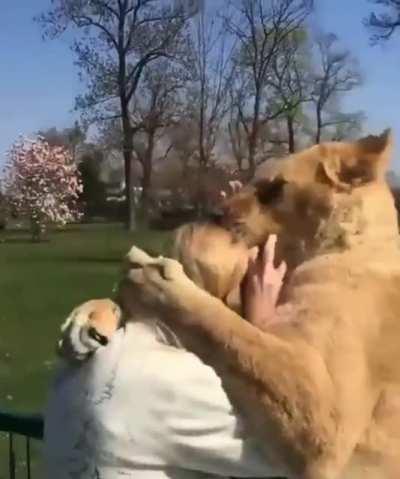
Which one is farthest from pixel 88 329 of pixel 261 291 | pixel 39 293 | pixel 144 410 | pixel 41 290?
pixel 41 290

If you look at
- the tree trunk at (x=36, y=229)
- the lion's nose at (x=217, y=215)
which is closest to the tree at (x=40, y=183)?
the tree trunk at (x=36, y=229)

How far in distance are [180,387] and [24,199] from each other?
120ft

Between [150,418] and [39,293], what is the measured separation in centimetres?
1688

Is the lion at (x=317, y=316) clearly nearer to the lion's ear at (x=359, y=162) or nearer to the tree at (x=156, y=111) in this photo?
the lion's ear at (x=359, y=162)

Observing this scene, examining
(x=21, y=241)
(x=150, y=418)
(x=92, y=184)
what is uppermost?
(x=150, y=418)

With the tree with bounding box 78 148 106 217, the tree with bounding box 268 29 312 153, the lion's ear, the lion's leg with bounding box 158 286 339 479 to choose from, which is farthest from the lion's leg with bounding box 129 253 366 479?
the tree with bounding box 78 148 106 217

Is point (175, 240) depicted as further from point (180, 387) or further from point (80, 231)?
point (80, 231)

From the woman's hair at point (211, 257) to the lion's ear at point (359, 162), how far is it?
0.62 ft

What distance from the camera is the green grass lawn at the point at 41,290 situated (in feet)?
30.2

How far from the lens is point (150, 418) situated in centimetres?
173

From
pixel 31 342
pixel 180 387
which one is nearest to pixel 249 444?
pixel 180 387

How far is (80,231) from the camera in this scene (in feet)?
137

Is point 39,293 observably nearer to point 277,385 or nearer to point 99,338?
point 99,338

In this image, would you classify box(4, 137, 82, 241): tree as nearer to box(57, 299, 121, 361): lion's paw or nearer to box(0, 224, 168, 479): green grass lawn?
box(0, 224, 168, 479): green grass lawn
